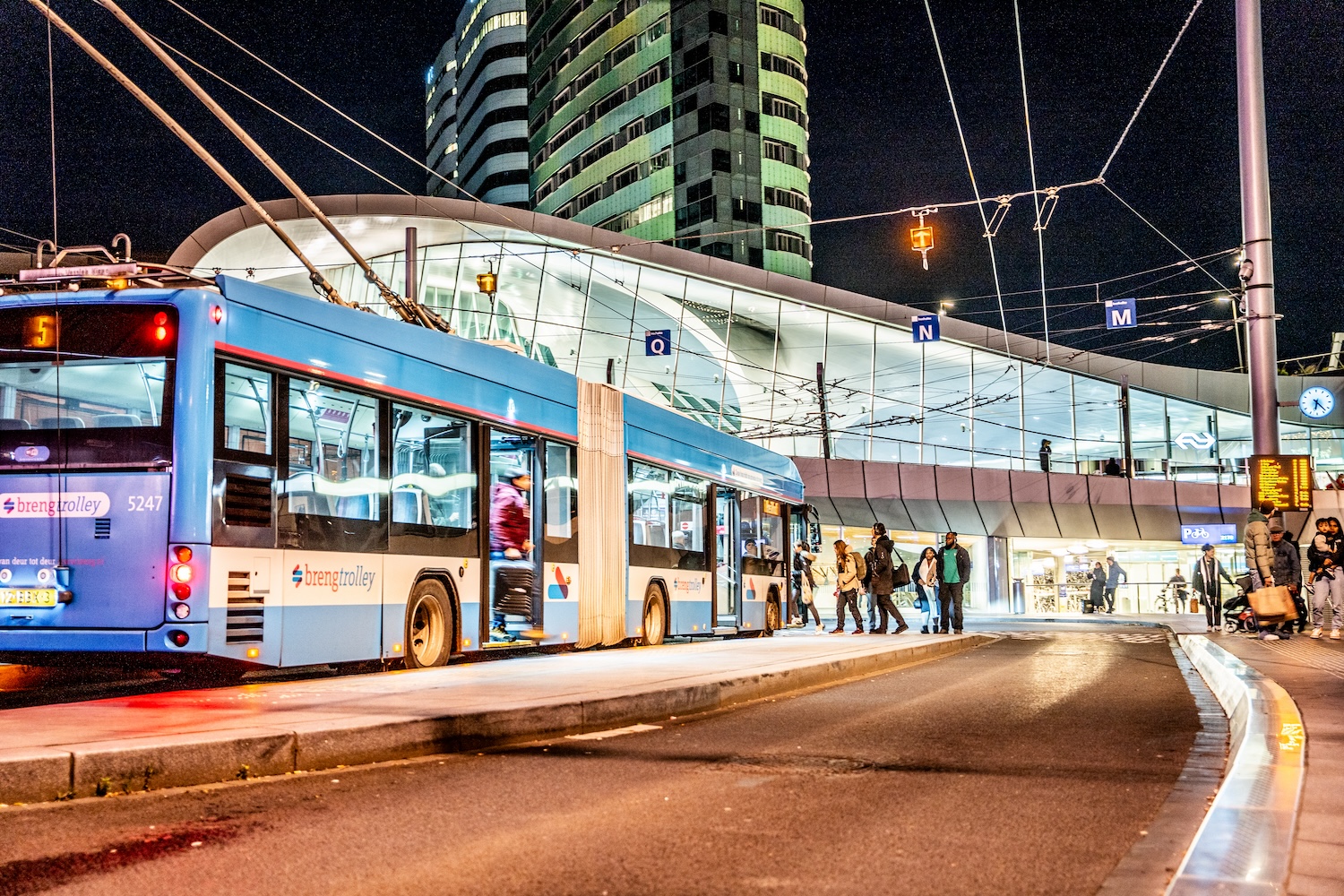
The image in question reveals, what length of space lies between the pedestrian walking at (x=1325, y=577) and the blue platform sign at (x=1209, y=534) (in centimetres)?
2635

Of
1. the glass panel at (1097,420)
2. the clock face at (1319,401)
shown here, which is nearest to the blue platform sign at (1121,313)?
the clock face at (1319,401)

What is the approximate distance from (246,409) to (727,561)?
1096cm

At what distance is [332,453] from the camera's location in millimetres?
10109

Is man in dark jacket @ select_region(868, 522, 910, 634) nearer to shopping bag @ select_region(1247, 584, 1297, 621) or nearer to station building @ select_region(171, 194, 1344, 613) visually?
shopping bag @ select_region(1247, 584, 1297, 621)

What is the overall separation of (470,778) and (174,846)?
1.90 meters

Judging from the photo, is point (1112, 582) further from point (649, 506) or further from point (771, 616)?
point (649, 506)

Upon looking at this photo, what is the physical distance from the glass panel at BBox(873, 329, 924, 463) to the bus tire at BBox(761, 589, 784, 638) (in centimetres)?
2510

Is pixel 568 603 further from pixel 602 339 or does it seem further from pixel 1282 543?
pixel 602 339

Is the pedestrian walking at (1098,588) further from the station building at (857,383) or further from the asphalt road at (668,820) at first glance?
the asphalt road at (668,820)

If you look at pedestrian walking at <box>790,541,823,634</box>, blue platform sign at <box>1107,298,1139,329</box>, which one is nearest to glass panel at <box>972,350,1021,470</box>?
blue platform sign at <box>1107,298,1139,329</box>

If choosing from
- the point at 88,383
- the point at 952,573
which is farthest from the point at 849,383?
the point at 88,383

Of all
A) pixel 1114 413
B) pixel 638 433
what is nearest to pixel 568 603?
pixel 638 433

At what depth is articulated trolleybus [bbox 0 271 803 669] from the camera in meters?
8.75

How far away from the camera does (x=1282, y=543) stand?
56.4 ft
